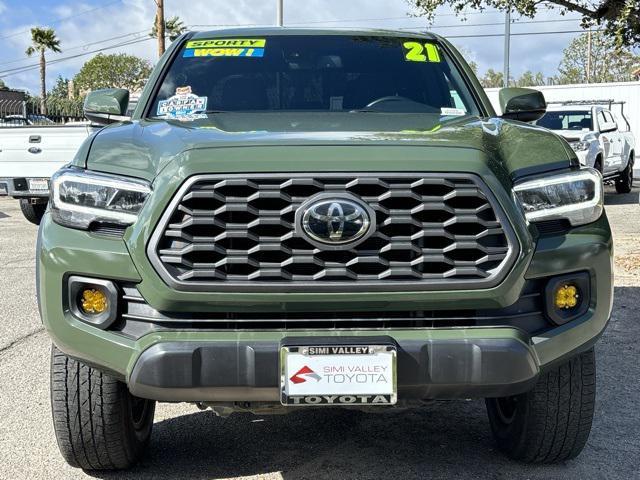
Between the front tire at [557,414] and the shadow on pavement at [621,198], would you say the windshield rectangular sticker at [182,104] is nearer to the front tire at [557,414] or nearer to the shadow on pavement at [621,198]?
the front tire at [557,414]

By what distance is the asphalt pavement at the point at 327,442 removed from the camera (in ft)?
11.0

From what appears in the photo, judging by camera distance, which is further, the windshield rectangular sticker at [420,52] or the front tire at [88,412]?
the windshield rectangular sticker at [420,52]

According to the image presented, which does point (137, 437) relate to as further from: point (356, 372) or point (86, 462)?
point (356, 372)

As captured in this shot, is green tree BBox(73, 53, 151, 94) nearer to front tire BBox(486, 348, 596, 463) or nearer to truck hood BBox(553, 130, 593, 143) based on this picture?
truck hood BBox(553, 130, 593, 143)

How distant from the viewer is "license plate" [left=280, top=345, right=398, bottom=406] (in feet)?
8.60

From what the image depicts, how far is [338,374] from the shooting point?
264 centimetres

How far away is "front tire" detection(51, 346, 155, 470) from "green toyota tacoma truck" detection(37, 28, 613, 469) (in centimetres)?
28

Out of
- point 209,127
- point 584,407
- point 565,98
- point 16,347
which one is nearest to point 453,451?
point 584,407

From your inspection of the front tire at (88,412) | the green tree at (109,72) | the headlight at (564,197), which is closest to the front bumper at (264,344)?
the headlight at (564,197)

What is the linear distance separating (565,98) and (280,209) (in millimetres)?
25764

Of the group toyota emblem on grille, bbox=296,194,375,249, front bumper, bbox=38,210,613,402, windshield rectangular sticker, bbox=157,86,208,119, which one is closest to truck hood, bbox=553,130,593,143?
windshield rectangular sticker, bbox=157,86,208,119

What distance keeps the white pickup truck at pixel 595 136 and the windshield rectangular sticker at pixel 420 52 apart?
9790 mm

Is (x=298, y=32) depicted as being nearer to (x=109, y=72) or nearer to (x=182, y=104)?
(x=182, y=104)

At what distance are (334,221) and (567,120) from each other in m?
13.7
